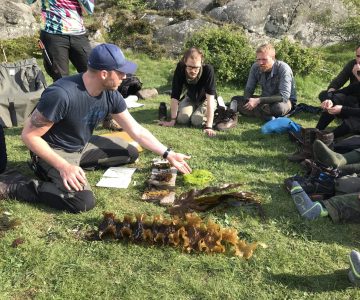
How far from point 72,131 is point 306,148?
3.32 m

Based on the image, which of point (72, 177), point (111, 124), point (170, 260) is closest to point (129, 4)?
point (111, 124)

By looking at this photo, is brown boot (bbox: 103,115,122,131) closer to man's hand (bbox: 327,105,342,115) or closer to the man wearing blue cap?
the man wearing blue cap

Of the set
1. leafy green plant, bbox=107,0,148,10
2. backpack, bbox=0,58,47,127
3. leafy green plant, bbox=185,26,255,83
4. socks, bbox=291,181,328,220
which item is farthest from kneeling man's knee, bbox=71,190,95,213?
leafy green plant, bbox=107,0,148,10

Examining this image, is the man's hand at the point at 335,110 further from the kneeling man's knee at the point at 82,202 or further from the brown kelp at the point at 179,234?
the kneeling man's knee at the point at 82,202

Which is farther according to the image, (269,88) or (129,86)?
(129,86)

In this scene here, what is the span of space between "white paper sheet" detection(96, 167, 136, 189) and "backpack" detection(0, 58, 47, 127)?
258 centimetres

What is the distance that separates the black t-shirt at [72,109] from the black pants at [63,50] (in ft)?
6.65

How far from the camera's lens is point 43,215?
4062mm

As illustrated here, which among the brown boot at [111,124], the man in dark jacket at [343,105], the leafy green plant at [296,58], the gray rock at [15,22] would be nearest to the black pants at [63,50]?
the brown boot at [111,124]

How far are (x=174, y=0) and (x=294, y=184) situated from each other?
14931mm

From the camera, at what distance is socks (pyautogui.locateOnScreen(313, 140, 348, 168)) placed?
4762 mm

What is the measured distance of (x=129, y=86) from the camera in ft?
29.1

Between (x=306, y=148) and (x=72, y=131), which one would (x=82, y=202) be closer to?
(x=72, y=131)

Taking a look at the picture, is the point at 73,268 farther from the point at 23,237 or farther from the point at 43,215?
the point at 43,215
